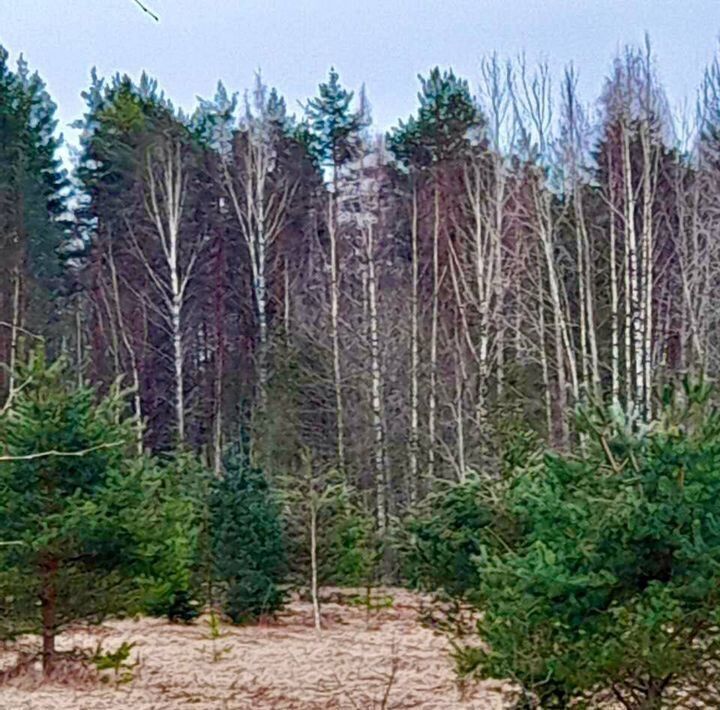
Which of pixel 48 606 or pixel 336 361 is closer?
pixel 48 606

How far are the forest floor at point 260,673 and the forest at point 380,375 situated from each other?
6.2 inches

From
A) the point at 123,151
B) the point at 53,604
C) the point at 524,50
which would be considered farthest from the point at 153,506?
the point at 123,151

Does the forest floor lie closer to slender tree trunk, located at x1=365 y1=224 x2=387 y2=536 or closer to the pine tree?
slender tree trunk, located at x1=365 y1=224 x2=387 y2=536

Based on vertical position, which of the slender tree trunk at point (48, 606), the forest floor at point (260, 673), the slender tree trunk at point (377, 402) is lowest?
the forest floor at point (260, 673)

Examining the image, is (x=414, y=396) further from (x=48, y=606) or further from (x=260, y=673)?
(x=48, y=606)

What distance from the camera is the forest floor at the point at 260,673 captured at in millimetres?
6945

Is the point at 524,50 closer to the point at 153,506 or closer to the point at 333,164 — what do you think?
the point at 333,164

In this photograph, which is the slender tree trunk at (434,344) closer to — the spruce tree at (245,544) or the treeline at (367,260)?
the treeline at (367,260)

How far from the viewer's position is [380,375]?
1828 centimetres

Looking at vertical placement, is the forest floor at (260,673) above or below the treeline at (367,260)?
below

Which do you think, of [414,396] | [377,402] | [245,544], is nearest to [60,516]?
[245,544]

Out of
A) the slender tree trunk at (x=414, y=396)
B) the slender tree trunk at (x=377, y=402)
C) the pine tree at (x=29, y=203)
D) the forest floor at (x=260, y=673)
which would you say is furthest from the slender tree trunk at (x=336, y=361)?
the forest floor at (x=260, y=673)

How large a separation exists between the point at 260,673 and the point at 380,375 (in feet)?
33.8

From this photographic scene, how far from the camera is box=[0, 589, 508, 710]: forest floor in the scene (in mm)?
6945
